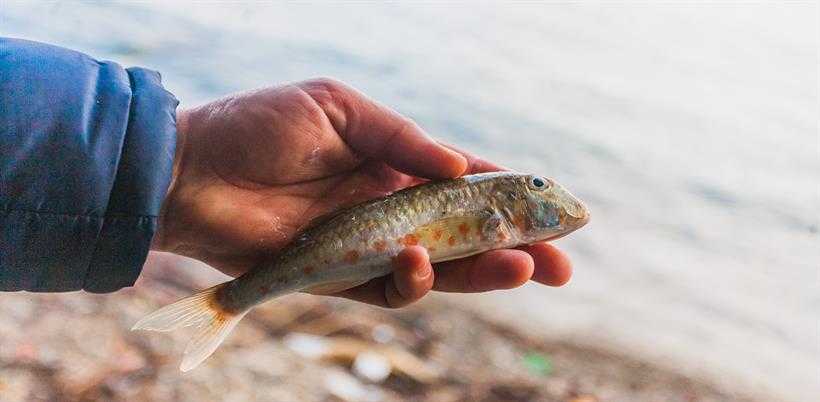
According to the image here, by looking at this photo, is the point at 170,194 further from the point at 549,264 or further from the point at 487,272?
the point at 549,264

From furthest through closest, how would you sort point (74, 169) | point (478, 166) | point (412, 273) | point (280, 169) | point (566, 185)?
point (566, 185) → point (478, 166) → point (280, 169) → point (412, 273) → point (74, 169)

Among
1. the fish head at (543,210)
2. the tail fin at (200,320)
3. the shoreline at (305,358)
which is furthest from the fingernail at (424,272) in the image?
the shoreline at (305,358)

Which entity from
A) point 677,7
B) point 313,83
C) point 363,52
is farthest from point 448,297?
point 677,7

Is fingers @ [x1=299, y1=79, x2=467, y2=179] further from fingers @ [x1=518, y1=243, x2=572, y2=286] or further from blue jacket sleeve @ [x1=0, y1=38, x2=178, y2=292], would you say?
blue jacket sleeve @ [x1=0, y1=38, x2=178, y2=292]

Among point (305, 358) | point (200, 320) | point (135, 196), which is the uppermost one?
point (135, 196)

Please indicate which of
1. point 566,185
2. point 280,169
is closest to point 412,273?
point 280,169

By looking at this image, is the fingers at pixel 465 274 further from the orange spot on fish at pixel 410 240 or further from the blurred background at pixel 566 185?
the blurred background at pixel 566 185

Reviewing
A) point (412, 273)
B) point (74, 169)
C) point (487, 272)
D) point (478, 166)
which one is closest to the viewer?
point (74, 169)
